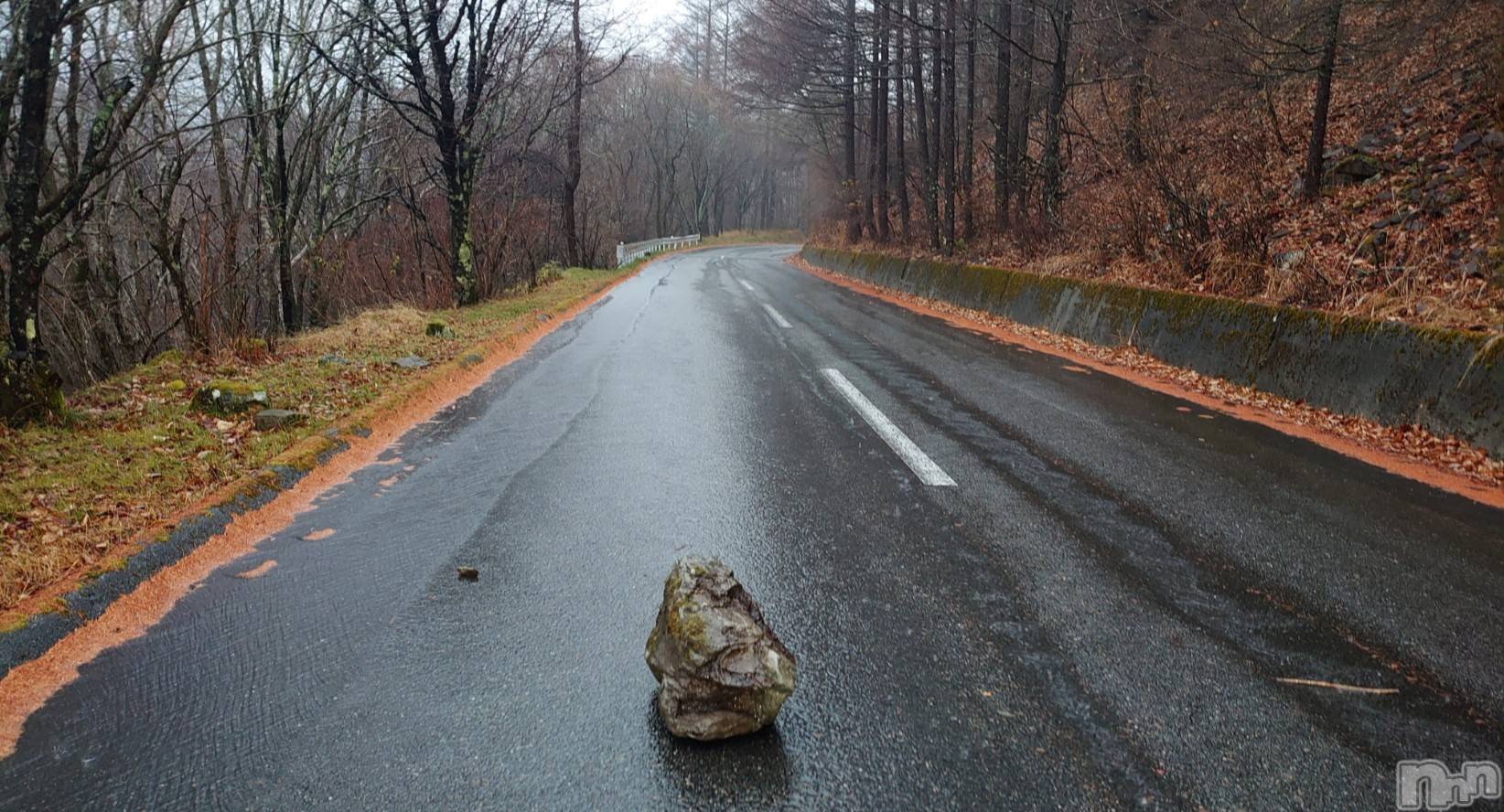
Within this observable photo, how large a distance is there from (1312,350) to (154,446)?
952cm

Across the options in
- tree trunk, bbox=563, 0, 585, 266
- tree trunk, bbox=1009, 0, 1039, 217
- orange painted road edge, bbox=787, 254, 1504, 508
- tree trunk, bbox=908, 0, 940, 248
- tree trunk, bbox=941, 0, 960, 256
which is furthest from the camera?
tree trunk, bbox=908, 0, 940, 248

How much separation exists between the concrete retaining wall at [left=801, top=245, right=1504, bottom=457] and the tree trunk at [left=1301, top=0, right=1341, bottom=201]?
304 cm

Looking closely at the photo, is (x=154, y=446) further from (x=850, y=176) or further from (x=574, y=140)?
(x=850, y=176)

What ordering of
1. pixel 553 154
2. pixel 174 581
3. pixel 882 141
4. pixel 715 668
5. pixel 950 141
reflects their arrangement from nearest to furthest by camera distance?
pixel 715 668
pixel 174 581
pixel 950 141
pixel 882 141
pixel 553 154

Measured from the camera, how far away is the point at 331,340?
1000 centimetres

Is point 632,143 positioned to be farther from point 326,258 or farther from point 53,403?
point 53,403

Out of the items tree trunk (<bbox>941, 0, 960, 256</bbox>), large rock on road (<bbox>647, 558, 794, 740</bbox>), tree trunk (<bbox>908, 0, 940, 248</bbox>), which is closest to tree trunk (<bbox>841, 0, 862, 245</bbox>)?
tree trunk (<bbox>908, 0, 940, 248</bbox>)

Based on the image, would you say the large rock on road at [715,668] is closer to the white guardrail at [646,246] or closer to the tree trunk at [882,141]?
the tree trunk at [882,141]

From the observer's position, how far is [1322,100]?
10.2 metres

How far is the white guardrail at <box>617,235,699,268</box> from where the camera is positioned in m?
31.0

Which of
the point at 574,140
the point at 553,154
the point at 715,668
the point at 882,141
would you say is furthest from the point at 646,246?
the point at 715,668

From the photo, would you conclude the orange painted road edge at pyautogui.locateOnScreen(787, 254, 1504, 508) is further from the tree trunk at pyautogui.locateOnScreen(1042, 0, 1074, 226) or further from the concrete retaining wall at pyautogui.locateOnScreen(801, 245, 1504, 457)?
the tree trunk at pyautogui.locateOnScreen(1042, 0, 1074, 226)

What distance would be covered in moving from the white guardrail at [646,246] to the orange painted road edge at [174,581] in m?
24.3

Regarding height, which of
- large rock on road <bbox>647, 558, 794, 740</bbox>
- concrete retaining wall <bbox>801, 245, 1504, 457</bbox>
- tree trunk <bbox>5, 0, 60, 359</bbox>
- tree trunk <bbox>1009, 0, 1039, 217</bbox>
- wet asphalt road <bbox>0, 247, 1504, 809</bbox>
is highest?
tree trunk <bbox>1009, 0, 1039, 217</bbox>
